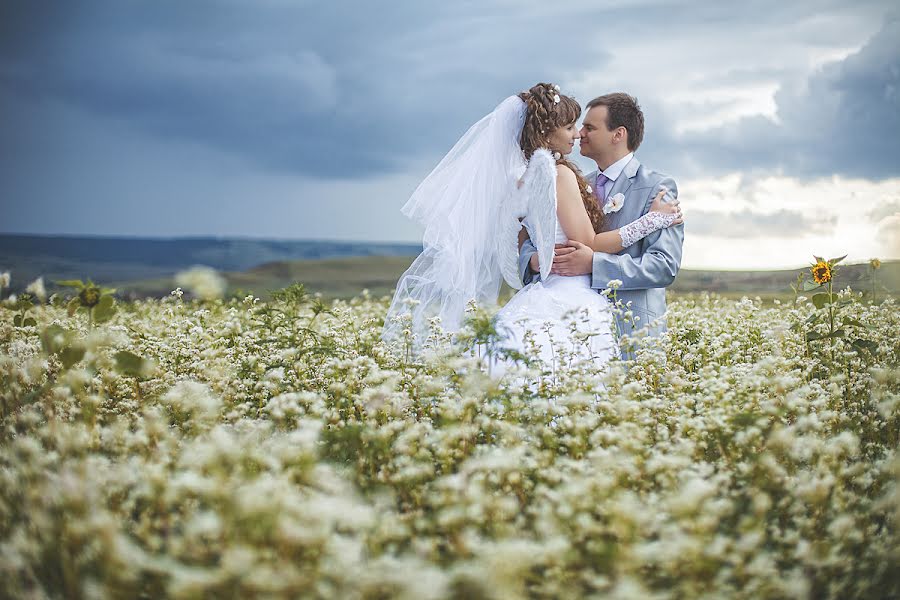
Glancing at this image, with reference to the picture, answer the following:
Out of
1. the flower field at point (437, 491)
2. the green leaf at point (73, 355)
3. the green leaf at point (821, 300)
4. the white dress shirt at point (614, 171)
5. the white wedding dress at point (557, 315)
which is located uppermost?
the white dress shirt at point (614, 171)

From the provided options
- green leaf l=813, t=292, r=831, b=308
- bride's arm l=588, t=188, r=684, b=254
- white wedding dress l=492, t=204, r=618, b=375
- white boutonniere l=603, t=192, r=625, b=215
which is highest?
white boutonniere l=603, t=192, r=625, b=215

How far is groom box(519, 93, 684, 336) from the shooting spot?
6.37m

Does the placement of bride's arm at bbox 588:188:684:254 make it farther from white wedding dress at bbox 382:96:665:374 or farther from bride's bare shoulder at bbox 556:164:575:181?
bride's bare shoulder at bbox 556:164:575:181

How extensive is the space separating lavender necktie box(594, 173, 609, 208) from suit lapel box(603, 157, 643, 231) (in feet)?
0.28

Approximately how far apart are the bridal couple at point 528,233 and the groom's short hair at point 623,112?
63 cm

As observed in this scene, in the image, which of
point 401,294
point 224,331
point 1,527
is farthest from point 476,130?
→ point 1,527

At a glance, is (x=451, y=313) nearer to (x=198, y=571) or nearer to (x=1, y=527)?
(x=1, y=527)

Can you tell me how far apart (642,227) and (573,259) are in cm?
78

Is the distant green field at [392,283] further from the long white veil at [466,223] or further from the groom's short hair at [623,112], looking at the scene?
the groom's short hair at [623,112]

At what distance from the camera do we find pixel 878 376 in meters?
4.27

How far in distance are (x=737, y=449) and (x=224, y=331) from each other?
4392 millimetres

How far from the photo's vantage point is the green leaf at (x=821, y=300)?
20.4 feet

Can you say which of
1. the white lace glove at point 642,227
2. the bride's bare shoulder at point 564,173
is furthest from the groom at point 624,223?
the bride's bare shoulder at point 564,173

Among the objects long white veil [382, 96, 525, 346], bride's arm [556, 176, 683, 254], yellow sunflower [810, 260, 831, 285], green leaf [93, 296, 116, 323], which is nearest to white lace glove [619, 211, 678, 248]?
bride's arm [556, 176, 683, 254]
